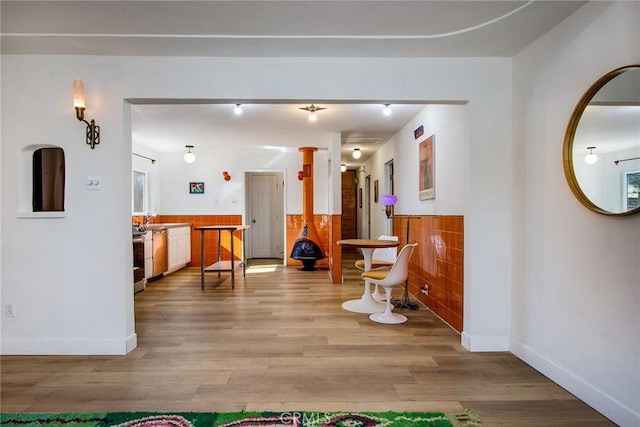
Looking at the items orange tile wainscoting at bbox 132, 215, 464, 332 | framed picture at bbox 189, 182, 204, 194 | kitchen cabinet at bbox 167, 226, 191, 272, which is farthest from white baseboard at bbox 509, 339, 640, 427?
framed picture at bbox 189, 182, 204, 194

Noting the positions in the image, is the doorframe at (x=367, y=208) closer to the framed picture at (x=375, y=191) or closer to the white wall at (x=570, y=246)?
the framed picture at (x=375, y=191)

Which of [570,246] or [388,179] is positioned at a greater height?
[388,179]

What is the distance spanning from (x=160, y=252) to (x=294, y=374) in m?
4.21

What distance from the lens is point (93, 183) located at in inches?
105

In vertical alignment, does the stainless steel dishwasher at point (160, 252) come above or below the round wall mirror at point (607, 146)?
below

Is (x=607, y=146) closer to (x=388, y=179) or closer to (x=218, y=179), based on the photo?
(x=388, y=179)

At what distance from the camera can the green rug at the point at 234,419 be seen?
69.6 inches

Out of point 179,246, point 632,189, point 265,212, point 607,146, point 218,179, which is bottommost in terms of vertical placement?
point 179,246

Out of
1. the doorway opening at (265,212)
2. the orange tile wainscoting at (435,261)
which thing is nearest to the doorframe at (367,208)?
the doorway opening at (265,212)

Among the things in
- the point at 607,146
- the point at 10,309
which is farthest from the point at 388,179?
the point at 10,309

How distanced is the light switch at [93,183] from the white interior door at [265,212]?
5.34 metres

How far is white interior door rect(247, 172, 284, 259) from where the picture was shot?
805 centimetres

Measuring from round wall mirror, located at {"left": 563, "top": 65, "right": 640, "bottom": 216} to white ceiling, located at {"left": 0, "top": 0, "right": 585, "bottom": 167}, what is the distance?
0.60 metres

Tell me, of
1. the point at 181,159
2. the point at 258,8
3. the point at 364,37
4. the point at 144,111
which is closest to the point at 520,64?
the point at 364,37
